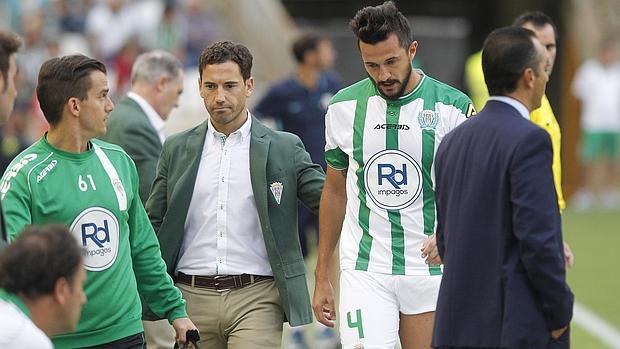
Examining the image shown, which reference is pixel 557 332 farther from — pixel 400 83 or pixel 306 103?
pixel 306 103

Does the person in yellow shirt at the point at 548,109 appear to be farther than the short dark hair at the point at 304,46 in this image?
No

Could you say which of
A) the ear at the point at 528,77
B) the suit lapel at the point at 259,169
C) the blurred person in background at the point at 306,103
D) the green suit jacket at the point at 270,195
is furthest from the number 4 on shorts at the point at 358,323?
the blurred person in background at the point at 306,103

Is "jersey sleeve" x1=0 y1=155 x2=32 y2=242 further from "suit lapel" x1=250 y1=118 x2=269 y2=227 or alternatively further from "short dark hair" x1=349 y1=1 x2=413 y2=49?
"short dark hair" x1=349 y1=1 x2=413 y2=49

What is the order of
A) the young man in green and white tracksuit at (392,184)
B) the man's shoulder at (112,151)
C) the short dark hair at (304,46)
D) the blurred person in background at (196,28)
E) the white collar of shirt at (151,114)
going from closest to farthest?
the man's shoulder at (112,151) → the young man in green and white tracksuit at (392,184) → the white collar of shirt at (151,114) → the short dark hair at (304,46) → the blurred person in background at (196,28)

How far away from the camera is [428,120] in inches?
273

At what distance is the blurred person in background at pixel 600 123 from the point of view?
2319cm

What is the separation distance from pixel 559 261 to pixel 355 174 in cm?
177

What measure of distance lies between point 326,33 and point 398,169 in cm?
1837

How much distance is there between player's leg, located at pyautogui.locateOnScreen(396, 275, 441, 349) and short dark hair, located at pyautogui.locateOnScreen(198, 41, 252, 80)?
4.79 ft

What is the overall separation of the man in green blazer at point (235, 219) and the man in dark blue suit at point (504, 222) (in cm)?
153

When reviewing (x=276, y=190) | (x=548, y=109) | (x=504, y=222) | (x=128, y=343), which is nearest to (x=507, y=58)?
(x=504, y=222)

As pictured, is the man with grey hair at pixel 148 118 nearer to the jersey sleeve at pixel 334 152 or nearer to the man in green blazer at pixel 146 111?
the man in green blazer at pixel 146 111

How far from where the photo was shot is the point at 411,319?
698cm

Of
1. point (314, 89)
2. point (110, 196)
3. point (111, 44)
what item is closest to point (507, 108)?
point (110, 196)
